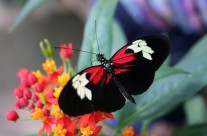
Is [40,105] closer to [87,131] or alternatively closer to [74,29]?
[87,131]

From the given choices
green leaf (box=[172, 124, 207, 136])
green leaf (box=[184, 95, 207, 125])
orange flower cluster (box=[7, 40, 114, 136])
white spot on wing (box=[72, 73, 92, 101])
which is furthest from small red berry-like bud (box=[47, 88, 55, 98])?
green leaf (box=[184, 95, 207, 125])

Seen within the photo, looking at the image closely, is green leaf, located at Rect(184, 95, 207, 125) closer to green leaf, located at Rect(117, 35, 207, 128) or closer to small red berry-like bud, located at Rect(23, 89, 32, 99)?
green leaf, located at Rect(117, 35, 207, 128)

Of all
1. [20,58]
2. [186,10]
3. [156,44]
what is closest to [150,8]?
[186,10]

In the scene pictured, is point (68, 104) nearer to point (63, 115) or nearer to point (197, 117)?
point (63, 115)

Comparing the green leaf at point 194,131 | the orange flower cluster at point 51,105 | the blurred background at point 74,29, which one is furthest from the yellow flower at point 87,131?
the blurred background at point 74,29

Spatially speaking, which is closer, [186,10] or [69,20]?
[186,10]
